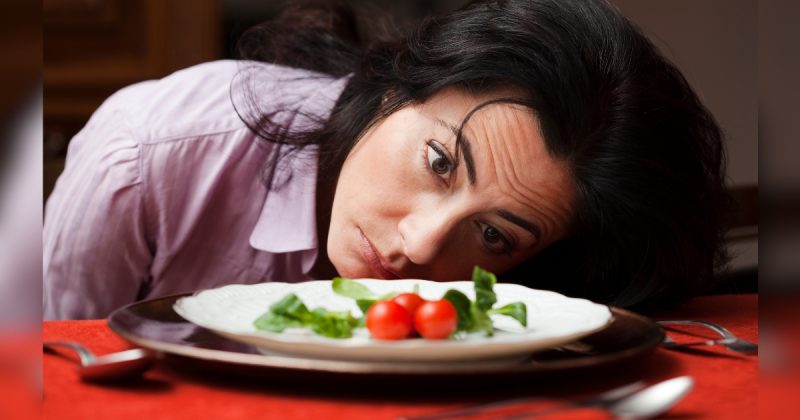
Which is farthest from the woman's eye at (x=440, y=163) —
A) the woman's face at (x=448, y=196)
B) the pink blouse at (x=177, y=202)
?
the pink blouse at (x=177, y=202)

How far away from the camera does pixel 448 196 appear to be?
1356 millimetres

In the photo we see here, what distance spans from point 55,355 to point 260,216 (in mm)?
880

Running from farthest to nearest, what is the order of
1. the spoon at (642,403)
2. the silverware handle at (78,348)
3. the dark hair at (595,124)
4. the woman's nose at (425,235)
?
the dark hair at (595,124)
the woman's nose at (425,235)
the silverware handle at (78,348)
the spoon at (642,403)

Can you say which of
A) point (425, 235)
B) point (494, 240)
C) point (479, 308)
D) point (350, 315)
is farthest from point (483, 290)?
point (494, 240)

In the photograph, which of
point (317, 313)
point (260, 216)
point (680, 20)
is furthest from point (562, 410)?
point (680, 20)

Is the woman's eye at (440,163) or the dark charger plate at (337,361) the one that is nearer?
the dark charger plate at (337,361)

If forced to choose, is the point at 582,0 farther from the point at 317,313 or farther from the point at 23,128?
the point at 23,128

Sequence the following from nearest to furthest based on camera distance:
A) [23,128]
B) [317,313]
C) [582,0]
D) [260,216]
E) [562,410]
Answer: [23,128]
[562,410]
[317,313]
[582,0]
[260,216]

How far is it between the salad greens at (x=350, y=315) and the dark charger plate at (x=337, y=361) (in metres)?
0.03

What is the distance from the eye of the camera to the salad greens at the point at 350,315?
0.82 m

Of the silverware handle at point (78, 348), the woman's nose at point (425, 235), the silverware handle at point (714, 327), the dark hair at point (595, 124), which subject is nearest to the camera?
the silverware handle at point (78, 348)

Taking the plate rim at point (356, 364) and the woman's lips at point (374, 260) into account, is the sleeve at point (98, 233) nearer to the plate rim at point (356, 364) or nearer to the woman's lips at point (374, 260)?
the woman's lips at point (374, 260)

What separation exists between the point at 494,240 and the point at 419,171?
160 mm

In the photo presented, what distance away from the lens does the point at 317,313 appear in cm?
83
